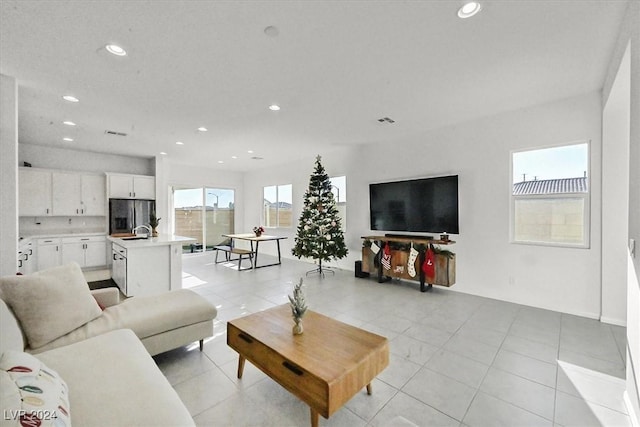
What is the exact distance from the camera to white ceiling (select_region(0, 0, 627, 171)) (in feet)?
6.30

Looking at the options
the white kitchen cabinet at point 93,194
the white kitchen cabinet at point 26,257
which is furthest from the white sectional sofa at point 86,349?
the white kitchen cabinet at point 93,194

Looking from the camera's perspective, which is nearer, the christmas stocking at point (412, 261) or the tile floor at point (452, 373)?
the tile floor at point (452, 373)

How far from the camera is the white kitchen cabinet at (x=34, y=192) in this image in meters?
5.05

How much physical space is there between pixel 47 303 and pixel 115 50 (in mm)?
2119

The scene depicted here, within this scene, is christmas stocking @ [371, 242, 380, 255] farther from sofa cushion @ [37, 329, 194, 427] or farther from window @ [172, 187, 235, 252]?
window @ [172, 187, 235, 252]

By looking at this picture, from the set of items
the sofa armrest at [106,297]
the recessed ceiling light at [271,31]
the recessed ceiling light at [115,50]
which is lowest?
the sofa armrest at [106,297]

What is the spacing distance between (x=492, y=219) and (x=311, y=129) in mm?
3224

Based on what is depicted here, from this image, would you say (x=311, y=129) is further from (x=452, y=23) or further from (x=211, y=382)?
(x=211, y=382)

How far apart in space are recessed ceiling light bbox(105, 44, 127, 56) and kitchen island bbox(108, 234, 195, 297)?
2.51 metres

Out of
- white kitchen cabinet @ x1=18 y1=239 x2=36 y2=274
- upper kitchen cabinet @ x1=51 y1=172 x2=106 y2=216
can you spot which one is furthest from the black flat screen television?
white kitchen cabinet @ x1=18 y1=239 x2=36 y2=274

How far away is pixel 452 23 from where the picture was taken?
2023 millimetres

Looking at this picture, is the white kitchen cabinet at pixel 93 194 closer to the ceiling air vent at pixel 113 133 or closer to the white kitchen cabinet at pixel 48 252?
the white kitchen cabinet at pixel 48 252

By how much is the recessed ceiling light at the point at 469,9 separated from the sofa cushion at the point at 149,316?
3220 mm

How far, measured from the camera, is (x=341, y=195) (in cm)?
639
